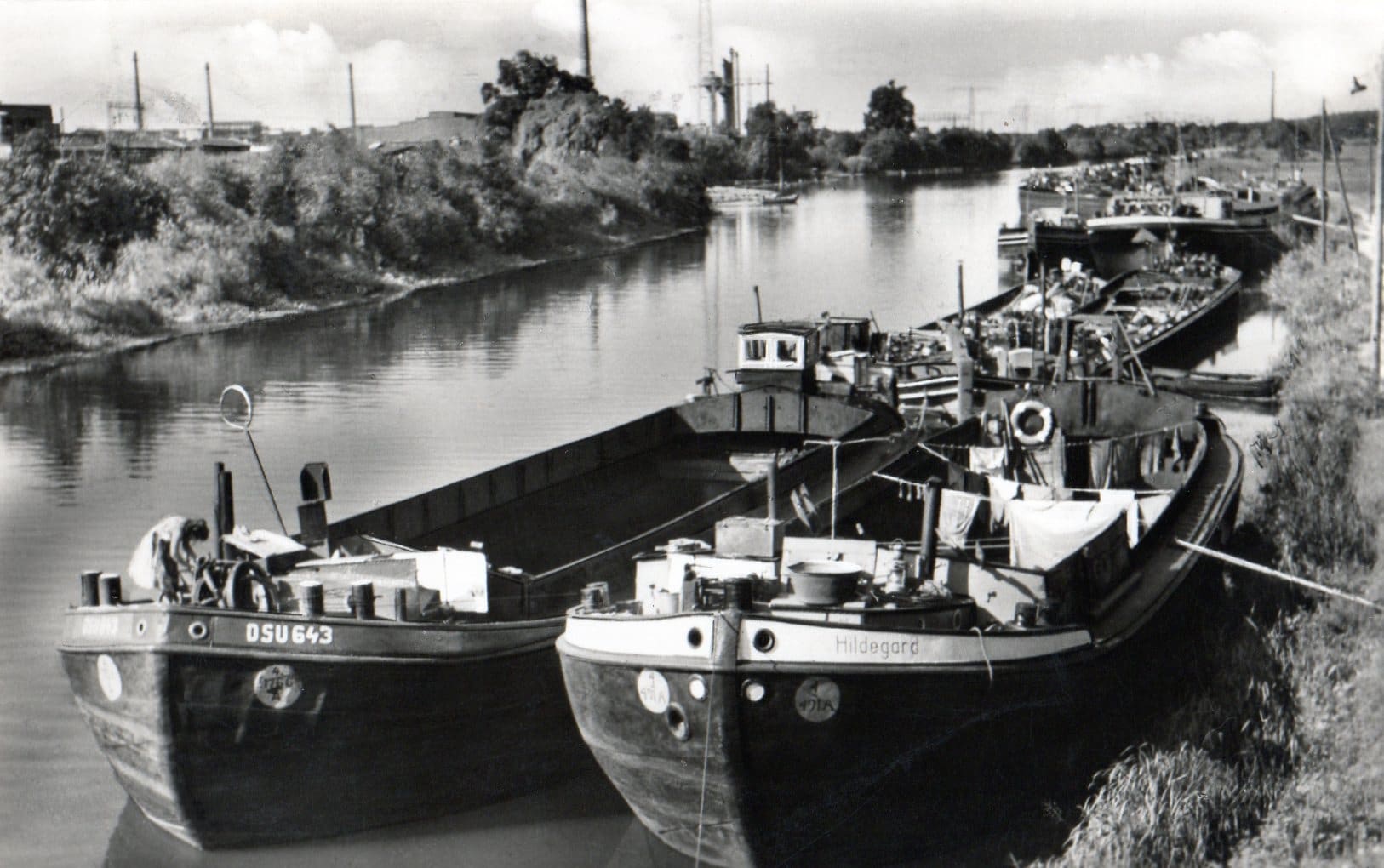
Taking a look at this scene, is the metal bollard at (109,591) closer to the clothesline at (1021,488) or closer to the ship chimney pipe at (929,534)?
the ship chimney pipe at (929,534)

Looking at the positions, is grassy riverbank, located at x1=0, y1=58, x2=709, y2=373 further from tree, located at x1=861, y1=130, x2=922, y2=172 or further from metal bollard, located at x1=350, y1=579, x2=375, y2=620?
tree, located at x1=861, y1=130, x2=922, y2=172

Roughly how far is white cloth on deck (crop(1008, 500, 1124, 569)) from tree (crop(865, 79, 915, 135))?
398 feet

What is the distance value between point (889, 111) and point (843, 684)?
129m

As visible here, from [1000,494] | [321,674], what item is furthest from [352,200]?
[321,674]

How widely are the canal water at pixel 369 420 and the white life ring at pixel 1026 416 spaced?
840cm

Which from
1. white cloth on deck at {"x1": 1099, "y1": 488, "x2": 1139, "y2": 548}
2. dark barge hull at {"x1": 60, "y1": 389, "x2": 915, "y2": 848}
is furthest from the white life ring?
dark barge hull at {"x1": 60, "y1": 389, "x2": 915, "y2": 848}

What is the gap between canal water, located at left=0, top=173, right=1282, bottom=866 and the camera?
11773 millimetres

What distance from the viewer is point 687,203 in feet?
261

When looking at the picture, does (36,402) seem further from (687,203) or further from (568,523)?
(687,203)

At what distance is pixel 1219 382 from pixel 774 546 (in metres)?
21.1

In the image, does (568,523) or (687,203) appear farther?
(687,203)

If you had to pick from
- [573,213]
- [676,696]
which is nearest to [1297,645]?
[676,696]

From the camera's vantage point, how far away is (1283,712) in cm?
1184

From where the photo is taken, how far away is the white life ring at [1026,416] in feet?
60.8
